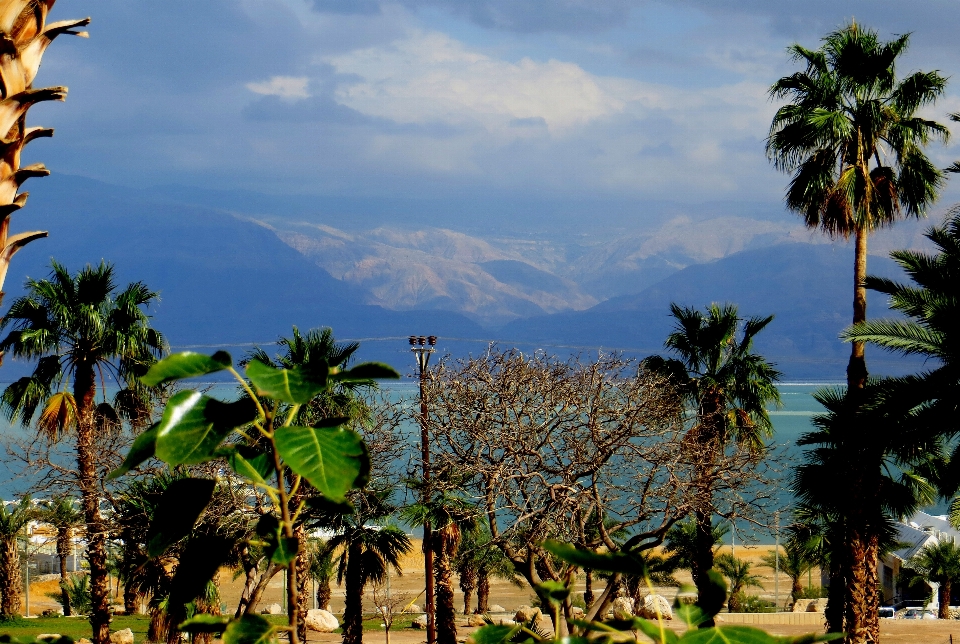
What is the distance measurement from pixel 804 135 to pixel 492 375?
9.52 m

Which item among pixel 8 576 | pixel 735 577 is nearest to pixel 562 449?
pixel 735 577

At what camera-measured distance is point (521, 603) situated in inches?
2282

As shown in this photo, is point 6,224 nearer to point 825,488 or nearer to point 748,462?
point 825,488

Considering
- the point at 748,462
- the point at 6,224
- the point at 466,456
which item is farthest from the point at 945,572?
the point at 6,224

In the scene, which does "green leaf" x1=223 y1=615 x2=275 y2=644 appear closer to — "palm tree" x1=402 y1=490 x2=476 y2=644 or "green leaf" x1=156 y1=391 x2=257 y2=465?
"green leaf" x1=156 y1=391 x2=257 y2=465

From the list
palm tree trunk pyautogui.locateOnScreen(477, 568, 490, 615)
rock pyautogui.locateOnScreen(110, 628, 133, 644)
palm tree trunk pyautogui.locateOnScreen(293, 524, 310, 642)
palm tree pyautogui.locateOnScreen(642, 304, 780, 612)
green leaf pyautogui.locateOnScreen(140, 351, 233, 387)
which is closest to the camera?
green leaf pyautogui.locateOnScreen(140, 351, 233, 387)

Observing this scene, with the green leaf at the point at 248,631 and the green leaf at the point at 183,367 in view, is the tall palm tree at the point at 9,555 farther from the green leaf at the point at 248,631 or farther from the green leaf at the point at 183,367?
the green leaf at the point at 183,367

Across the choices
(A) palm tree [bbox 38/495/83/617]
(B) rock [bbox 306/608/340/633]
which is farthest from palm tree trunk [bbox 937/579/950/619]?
(A) palm tree [bbox 38/495/83/617]

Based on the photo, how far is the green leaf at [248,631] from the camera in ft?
6.14

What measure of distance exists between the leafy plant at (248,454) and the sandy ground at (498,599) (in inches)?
750

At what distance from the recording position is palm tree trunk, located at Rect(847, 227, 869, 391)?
20328 millimetres

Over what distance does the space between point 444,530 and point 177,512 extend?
21.6 meters

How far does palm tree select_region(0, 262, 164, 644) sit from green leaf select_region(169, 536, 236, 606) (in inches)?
884

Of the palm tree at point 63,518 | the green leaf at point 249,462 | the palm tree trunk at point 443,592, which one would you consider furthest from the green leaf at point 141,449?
the palm tree at point 63,518
